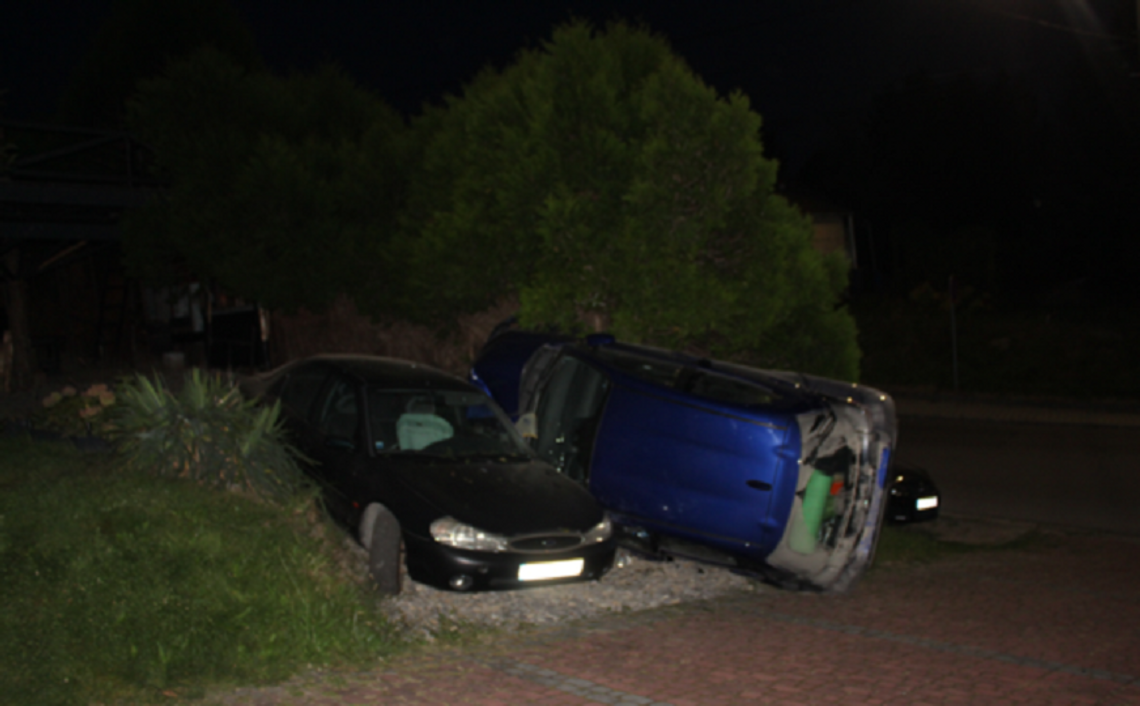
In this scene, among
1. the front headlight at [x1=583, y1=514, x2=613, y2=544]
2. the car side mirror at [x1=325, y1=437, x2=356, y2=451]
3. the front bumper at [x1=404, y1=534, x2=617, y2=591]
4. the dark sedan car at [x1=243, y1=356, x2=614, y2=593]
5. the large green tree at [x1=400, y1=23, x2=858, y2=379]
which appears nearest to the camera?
the front bumper at [x1=404, y1=534, x2=617, y2=591]

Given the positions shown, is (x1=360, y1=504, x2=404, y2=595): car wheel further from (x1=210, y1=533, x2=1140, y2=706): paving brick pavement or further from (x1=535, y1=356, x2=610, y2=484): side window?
(x1=535, y1=356, x2=610, y2=484): side window

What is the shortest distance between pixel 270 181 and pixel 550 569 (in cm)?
992

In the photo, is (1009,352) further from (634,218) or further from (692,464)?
(692,464)

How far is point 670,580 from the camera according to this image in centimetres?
787

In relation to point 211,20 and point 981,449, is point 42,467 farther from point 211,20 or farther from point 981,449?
point 211,20

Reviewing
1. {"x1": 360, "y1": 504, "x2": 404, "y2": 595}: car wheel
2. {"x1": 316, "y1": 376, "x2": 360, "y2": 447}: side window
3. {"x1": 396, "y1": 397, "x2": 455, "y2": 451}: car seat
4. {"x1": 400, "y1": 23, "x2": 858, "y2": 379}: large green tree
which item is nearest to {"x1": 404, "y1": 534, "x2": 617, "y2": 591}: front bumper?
{"x1": 360, "y1": 504, "x2": 404, "y2": 595}: car wheel

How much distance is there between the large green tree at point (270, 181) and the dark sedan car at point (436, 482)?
5.88m

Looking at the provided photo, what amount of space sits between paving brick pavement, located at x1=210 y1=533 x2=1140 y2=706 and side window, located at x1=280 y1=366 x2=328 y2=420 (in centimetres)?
A: 319

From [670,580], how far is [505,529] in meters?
1.83

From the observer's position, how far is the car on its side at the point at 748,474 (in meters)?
6.97

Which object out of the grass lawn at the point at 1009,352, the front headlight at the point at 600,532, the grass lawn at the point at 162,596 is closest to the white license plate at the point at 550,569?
the front headlight at the point at 600,532

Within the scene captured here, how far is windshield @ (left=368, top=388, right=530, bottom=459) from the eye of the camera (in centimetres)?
772

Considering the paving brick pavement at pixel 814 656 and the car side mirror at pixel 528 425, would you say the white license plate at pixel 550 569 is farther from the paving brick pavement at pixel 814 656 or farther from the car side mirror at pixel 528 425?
the car side mirror at pixel 528 425

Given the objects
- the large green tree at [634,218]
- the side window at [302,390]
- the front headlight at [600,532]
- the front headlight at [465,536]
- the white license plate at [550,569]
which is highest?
the large green tree at [634,218]
